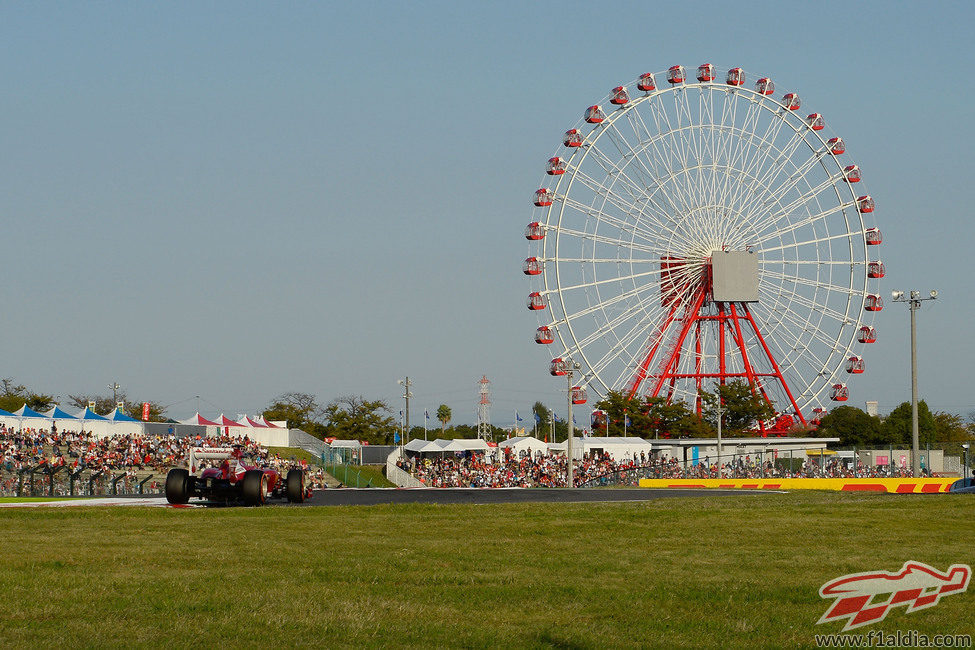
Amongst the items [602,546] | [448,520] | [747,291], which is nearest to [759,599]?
[602,546]

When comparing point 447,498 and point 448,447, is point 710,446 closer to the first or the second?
point 448,447

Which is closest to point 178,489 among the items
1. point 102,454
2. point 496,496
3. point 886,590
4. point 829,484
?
point 496,496

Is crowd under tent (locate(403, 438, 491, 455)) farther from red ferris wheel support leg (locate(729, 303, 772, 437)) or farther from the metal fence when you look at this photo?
the metal fence

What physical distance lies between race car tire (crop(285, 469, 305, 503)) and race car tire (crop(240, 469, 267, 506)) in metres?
1.75

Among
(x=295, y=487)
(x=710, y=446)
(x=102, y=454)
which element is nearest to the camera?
(x=295, y=487)

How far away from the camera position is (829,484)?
142ft

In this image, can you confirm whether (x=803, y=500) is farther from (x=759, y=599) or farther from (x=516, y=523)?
(x=759, y=599)

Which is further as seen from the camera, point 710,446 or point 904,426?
point 904,426

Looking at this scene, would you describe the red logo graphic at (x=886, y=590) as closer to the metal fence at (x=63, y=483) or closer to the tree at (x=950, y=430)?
the metal fence at (x=63, y=483)

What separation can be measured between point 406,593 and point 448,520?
36.9 feet

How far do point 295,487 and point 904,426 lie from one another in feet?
251

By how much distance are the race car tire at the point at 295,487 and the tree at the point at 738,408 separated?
54325mm

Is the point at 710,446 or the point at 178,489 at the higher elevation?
the point at 178,489

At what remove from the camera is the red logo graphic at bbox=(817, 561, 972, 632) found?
10.2m
